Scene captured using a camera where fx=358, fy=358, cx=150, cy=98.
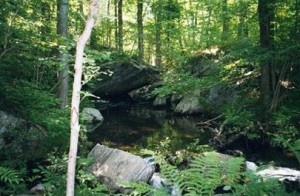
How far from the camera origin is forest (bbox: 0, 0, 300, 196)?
4.64m

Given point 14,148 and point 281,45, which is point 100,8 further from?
point 281,45

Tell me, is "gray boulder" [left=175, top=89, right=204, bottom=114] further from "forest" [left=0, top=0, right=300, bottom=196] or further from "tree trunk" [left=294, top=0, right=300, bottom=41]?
"tree trunk" [left=294, top=0, right=300, bottom=41]

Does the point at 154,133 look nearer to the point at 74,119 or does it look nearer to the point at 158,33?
the point at 74,119

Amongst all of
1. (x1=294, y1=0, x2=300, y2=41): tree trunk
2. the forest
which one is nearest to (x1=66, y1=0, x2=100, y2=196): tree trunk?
the forest

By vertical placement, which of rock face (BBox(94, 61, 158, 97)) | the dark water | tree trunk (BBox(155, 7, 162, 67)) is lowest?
the dark water

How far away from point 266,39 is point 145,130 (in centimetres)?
571

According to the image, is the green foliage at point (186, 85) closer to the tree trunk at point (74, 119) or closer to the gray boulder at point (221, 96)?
the gray boulder at point (221, 96)

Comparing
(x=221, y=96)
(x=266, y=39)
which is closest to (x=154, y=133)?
(x=221, y=96)

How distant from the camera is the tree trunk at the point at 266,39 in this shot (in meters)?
11.1

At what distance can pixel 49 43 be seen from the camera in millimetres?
7461

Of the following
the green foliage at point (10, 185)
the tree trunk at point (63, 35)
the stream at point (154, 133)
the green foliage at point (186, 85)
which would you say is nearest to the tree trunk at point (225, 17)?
the green foliage at point (186, 85)

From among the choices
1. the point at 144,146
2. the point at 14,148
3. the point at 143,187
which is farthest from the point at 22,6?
the point at 144,146

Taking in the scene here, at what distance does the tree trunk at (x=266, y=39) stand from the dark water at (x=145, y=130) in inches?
96.6

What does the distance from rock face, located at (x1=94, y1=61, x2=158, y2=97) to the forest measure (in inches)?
2.8
